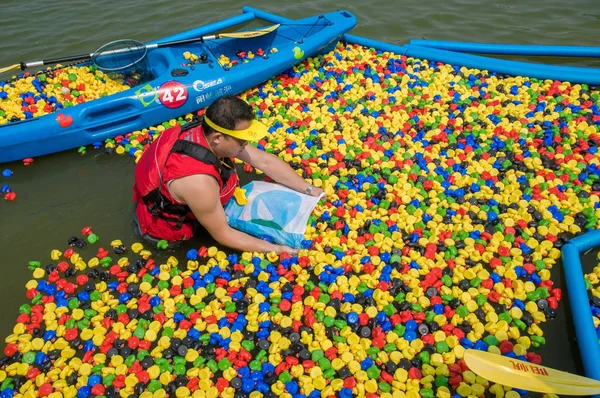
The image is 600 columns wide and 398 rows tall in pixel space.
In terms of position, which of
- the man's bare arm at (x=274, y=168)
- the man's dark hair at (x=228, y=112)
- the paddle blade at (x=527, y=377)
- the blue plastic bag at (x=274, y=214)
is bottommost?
the paddle blade at (x=527, y=377)

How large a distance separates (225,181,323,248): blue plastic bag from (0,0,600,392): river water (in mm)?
1002

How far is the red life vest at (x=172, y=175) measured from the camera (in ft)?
9.39

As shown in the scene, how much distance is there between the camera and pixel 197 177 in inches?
113

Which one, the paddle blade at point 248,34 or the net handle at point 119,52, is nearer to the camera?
the net handle at point 119,52

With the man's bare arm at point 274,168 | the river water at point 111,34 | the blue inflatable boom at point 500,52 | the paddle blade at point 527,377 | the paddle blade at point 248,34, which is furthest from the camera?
the paddle blade at point 248,34

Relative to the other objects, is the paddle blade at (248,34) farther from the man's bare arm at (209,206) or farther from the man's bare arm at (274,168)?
the man's bare arm at (209,206)

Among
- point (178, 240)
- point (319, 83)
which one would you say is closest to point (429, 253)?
point (178, 240)

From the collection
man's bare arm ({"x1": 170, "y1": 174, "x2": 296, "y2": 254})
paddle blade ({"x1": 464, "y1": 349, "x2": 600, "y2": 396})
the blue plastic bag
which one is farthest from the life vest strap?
paddle blade ({"x1": 464, "y1": 349, "x2": 600, "y2": 396})

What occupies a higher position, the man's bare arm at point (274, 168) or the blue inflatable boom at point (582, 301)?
the man's bare arm at point (274, 168)

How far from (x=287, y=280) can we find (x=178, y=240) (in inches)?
39.1

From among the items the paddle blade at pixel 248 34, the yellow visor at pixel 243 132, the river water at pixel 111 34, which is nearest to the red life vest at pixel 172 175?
the yellow visor at pixel 243 132

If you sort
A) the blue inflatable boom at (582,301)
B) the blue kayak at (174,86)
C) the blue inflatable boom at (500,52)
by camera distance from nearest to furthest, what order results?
the blue inflatable boom at (582,301) < the blue kayak at (174,86) < the blue inflatable boom at (500,52)

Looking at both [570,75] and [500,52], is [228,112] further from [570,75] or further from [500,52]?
[500,52]

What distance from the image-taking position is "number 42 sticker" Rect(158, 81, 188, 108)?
15.5 feet
